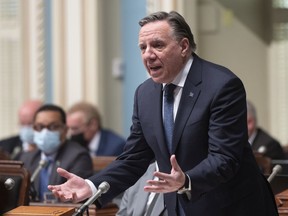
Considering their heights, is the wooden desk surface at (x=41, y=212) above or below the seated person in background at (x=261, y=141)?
above

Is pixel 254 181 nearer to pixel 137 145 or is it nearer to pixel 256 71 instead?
pixel 137 145

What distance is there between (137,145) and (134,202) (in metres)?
0.73

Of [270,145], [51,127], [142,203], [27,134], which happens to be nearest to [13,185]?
[142,203]

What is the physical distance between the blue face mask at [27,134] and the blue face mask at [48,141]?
5.11 feet

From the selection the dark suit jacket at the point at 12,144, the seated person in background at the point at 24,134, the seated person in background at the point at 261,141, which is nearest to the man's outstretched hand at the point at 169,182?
the seated person in background at the point at 261,141

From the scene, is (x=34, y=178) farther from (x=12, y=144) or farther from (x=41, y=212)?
(x=12, y=144)

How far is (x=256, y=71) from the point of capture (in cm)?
824

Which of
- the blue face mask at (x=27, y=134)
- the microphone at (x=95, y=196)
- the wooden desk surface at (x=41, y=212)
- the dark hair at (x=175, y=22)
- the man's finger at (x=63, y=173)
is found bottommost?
the blue face mask at (x=27, y=134)

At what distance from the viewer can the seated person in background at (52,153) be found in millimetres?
5514

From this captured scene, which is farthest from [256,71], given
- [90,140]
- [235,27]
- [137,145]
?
[137,145]

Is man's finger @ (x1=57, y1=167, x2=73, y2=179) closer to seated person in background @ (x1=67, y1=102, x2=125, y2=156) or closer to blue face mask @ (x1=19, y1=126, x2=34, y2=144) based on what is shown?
seated person in background @ (x1=67, y1=102, x2=125, y2=156)

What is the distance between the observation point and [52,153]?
581 centimetres

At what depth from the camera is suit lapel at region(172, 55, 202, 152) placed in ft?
11.0

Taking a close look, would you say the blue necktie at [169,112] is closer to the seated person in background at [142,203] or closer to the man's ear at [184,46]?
the man's ear at [184,46]
